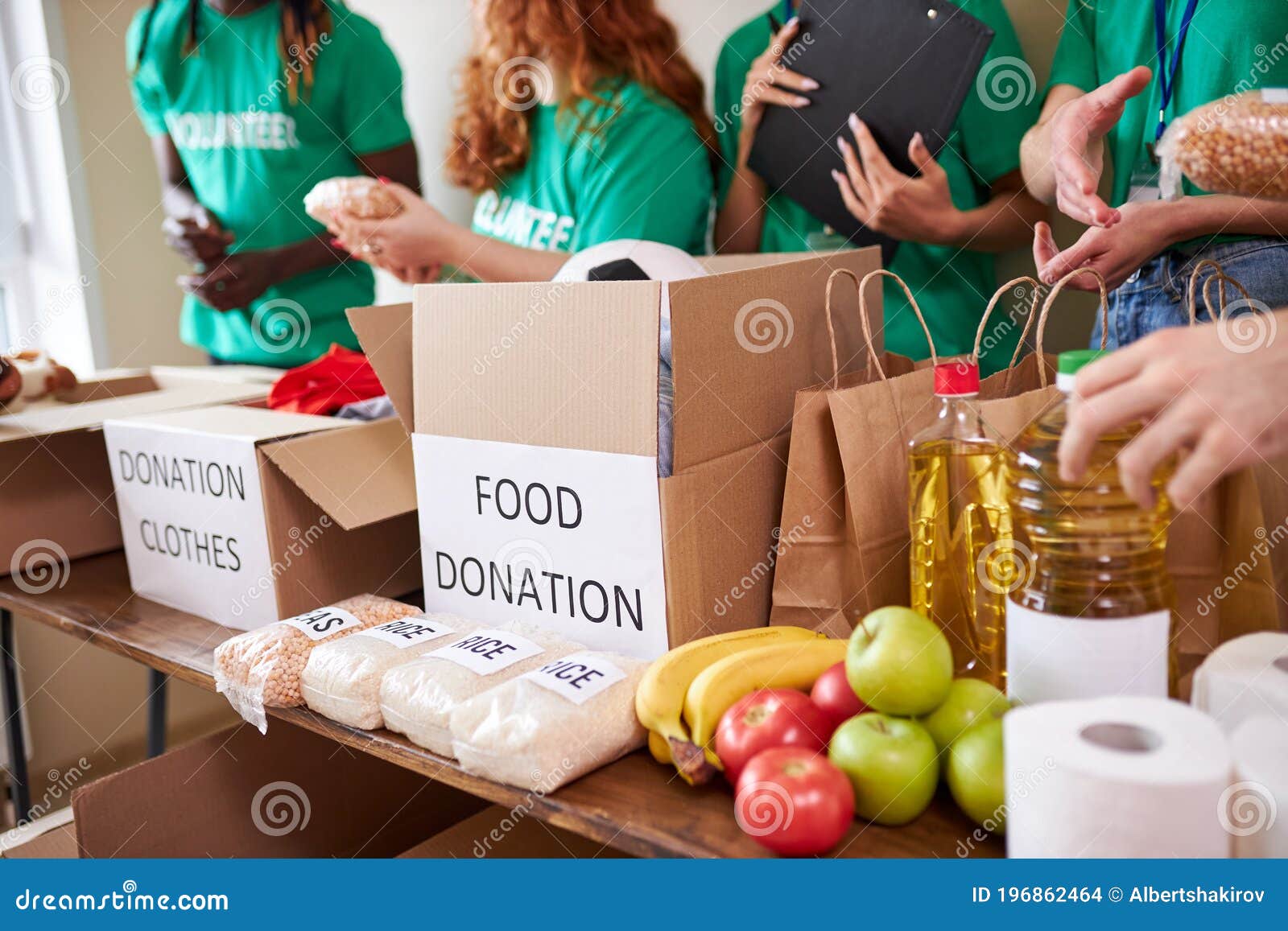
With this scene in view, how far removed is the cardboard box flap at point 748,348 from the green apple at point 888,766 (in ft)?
1.14

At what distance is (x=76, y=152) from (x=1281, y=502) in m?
3.13

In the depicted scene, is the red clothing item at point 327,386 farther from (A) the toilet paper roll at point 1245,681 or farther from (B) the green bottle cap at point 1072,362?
(A) the toilet paper roll at point 1245,681

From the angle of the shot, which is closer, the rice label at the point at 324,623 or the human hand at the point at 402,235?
the rice label at the point at 324,623

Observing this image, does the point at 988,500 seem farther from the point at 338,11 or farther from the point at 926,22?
the point at 338,11

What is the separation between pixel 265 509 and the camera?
4.48 feet

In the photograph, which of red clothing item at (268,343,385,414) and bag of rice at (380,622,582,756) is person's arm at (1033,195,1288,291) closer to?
bag of rice at (380,622,582,756)

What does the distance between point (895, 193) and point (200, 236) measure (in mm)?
1672

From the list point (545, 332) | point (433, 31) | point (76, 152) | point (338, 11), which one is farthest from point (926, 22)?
point (76, 152)

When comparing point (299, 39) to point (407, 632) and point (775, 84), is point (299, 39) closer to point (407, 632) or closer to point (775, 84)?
point (775, 84)

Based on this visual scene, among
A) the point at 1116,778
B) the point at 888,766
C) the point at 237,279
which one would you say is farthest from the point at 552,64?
the point at 1116,778

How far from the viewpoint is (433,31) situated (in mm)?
3014

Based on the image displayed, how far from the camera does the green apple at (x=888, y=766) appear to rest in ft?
2.69

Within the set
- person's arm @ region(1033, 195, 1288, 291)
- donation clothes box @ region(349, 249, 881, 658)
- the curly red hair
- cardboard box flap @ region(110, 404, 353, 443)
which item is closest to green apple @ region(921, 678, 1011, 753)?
donation clothes box @ region(349, 249, 881, 658)

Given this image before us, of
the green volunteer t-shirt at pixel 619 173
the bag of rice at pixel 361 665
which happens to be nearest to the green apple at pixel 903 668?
the bag of rice at pixel 361 665
